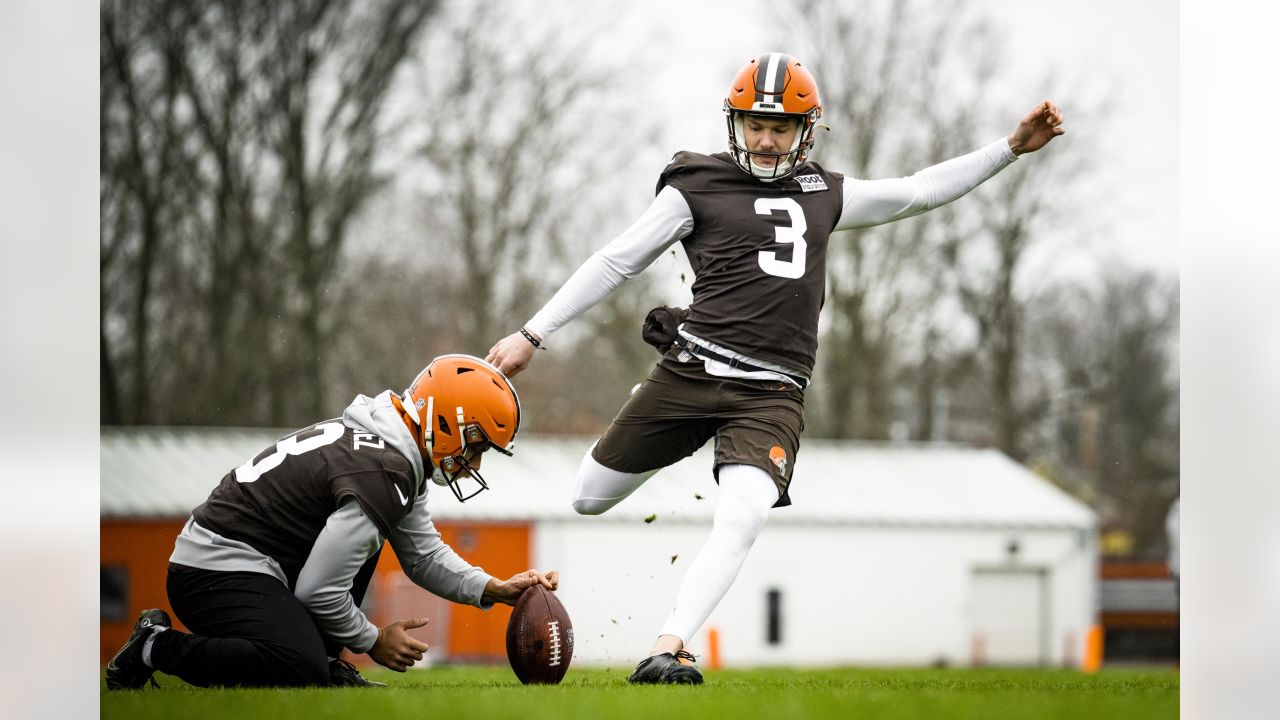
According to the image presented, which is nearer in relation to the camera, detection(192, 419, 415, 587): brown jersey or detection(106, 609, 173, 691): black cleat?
detection(192, 419, 415, 587): brown jersey

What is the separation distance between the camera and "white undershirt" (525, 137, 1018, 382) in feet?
15.8

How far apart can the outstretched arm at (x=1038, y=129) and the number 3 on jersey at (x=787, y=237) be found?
0.81 meters

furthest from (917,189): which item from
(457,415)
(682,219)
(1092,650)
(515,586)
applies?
(1092,650)

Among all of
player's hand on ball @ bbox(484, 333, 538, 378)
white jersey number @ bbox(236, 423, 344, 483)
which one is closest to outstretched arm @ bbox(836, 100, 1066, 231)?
player's hand on ball @ bbox(484, 333, 538, 378)

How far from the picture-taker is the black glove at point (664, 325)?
4949mm

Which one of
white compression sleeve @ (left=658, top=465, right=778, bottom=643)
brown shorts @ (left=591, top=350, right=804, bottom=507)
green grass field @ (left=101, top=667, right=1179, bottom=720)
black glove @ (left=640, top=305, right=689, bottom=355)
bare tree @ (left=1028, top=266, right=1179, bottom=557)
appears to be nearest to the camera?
green grass field @ (left=101, top=667, right=1179, bottom=720)

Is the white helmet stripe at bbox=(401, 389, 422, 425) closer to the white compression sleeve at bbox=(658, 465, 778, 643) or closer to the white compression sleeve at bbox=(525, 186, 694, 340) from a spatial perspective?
the white compression sleeve at bbox=(525, 186, 694, 340)

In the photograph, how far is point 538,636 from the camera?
180 inches

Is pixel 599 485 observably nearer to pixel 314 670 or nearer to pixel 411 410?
pixel 411 410

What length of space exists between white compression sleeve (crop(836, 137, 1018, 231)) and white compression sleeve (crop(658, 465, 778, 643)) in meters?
1.01

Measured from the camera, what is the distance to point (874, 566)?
2005cm
